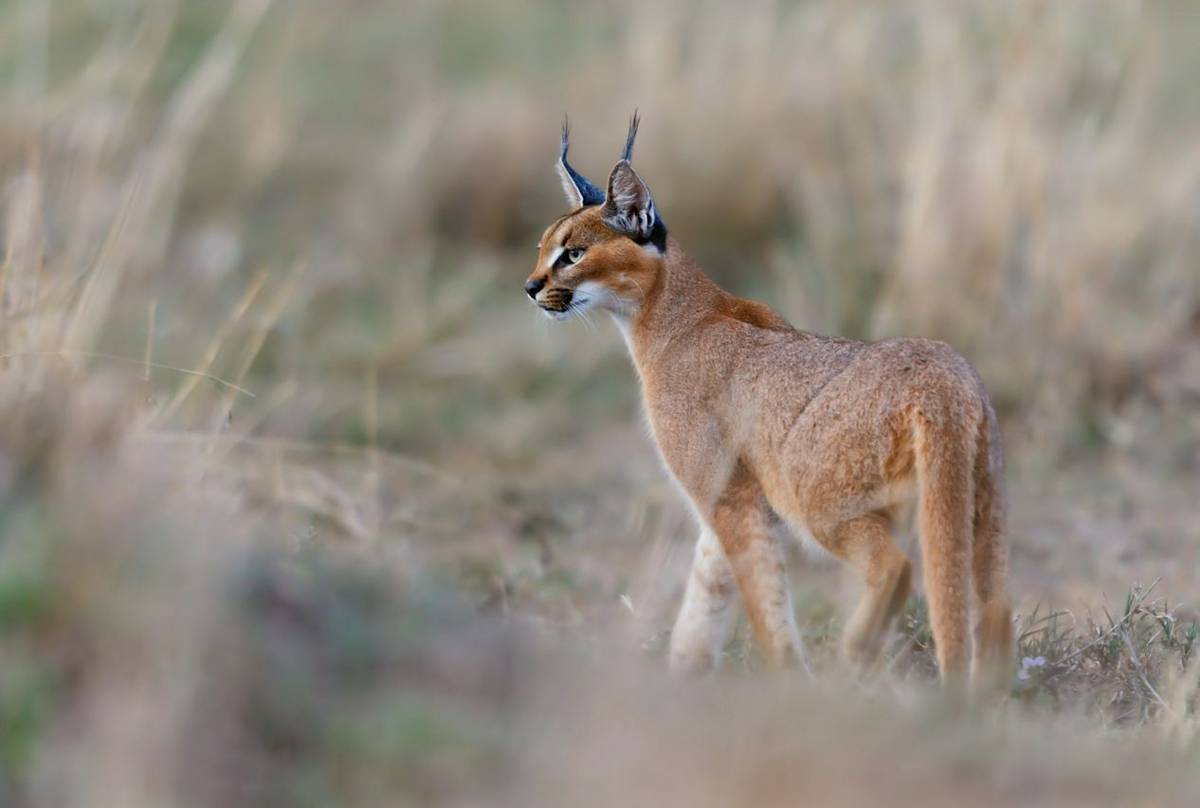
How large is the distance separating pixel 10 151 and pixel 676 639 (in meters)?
4.35

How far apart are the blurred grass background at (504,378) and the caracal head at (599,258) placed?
735mm

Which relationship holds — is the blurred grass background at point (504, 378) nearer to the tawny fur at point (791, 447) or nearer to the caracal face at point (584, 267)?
the tawny fur at point (791, 447)

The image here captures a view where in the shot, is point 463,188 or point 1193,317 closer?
point 1193,317

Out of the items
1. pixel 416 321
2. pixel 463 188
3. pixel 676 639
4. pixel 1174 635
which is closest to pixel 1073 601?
pixel 1174 635

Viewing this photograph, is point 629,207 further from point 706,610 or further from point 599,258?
point 706,610

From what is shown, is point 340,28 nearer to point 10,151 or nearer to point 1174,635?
point 10,151

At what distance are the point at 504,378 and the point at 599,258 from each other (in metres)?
3.79

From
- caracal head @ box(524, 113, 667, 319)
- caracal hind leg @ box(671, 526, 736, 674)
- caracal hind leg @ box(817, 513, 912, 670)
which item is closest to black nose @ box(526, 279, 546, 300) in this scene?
caracal head @ box(524, 113, 667, 319)

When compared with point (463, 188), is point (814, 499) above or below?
above

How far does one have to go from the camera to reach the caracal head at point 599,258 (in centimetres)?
519

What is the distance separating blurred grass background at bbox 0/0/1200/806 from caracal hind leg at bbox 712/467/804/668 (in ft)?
1.05

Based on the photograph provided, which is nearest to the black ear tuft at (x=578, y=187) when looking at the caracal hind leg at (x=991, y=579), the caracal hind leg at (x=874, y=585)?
the caracal hind leg at (x=874, y=585)

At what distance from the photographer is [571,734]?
3.21 meters

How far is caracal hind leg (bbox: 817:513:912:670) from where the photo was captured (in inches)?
165
